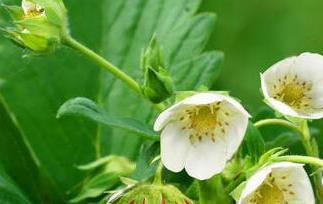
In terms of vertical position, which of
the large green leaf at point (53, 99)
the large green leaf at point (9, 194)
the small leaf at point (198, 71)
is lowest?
the large green leaf at point (53, 99)

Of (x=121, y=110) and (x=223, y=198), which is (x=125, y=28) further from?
(x=223, y=198)

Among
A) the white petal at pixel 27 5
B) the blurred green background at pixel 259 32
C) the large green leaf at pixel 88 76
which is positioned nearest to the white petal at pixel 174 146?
the white petal at pixel 27 5

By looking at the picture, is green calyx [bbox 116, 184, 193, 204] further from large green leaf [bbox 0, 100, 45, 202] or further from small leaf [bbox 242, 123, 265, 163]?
large green leaf [bbox 0, 100, 45, 202]

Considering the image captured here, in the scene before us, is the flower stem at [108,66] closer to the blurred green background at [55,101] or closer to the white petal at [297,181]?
the white petal at [297,181]

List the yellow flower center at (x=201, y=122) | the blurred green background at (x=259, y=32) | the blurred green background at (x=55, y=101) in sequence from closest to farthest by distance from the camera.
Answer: the yellow flower center at (x=201, y=122), the blurred green background at (x=55, y=101), the blurred green background at (x=259, y=32)

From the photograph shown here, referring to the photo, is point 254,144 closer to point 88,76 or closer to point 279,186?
point 279,186

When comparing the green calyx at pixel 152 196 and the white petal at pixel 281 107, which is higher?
the white petal at pixel 281 107
